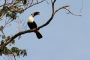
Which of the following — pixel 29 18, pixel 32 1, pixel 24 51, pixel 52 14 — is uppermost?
pixel 52 14

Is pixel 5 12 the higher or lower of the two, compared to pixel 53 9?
lower

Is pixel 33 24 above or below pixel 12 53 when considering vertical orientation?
above

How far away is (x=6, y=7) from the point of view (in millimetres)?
13445

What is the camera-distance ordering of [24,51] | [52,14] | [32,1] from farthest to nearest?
[24,51], [32,1], [52,14]

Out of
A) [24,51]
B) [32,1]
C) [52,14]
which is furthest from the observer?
[24,51]

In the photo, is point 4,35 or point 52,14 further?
point 4,35

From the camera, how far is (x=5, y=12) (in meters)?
13.8

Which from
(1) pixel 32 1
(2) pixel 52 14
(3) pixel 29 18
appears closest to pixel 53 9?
(2) pixel 52 14

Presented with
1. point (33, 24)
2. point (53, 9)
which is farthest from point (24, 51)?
point (53, 9)

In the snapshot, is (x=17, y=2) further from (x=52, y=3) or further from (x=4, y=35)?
(x=52, y=3)

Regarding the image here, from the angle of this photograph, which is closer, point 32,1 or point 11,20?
point 32,1

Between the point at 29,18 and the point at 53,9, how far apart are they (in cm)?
335

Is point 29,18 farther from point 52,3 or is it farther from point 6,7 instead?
point 52,3

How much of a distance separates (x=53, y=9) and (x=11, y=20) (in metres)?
3.45
